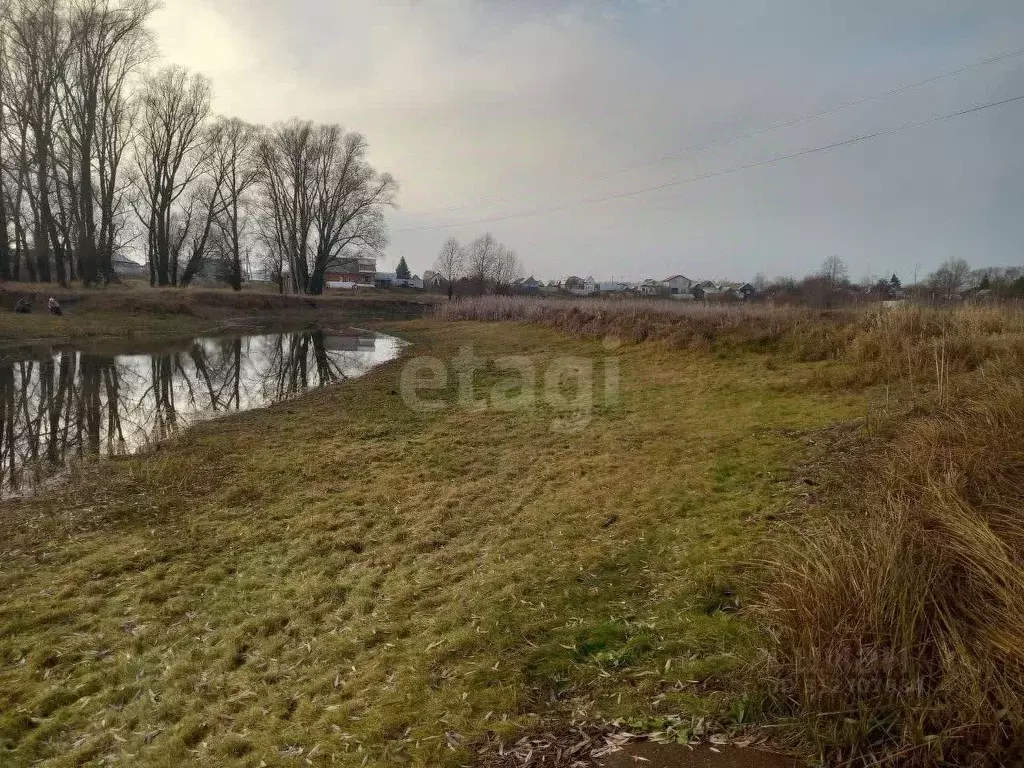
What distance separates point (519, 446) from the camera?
835 centimetres

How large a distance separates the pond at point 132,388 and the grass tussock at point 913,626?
844 cm

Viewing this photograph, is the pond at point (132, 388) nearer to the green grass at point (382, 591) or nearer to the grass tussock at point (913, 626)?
the green grass at point (382, 591)

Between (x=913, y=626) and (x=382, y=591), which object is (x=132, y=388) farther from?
(x=913, y=626)

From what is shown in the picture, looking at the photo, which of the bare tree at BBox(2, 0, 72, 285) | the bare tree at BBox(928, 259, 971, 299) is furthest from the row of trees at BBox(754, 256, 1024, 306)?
the bare tree at BBox(2, 0, 72, 285)

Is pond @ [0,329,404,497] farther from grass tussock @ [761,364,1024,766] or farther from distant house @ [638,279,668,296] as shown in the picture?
distant house @ [638,279,668,296]

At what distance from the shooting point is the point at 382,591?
444 cm

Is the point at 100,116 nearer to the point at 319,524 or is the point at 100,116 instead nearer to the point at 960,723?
the point at 319,524

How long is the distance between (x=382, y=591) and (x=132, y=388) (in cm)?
1259

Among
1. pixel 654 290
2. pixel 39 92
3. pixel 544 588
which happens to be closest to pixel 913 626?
pixel 544 588

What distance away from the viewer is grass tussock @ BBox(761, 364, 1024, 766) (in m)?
2.09

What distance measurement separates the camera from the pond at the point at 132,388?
887cm

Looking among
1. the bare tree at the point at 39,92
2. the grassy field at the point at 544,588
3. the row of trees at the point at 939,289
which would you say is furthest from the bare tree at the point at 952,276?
the bare tree at the point at 39,92

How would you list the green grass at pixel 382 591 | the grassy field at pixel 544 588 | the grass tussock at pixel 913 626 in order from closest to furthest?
the grass tussock at pixel 913 626
the grassy field at pixel 544 588
the green grass at pixel 382 591

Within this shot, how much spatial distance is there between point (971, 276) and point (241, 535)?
25.6 meters
